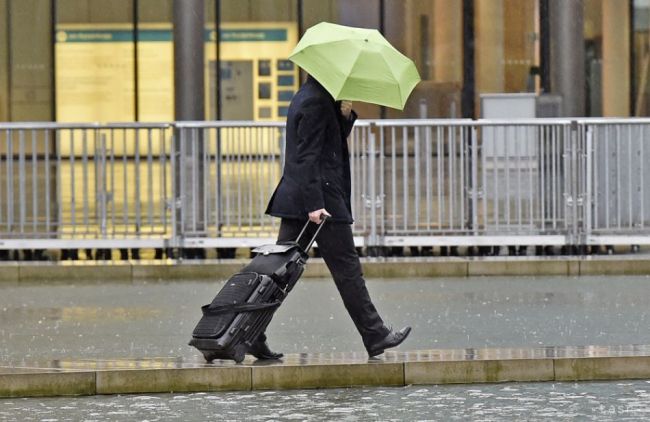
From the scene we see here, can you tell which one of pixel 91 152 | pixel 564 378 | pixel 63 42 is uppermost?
pixel 63 42

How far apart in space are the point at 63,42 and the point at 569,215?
33.3 feet

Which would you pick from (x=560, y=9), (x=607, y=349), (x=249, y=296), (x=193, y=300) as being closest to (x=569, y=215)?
(x=193, y=300)

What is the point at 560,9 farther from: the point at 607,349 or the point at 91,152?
the point at 607,349

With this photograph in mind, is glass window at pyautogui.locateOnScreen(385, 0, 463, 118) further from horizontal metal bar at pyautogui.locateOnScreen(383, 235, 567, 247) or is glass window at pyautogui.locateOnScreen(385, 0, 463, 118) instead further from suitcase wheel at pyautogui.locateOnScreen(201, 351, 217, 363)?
suitcase wheel at pyautogui.locateOnScreen(201, 351, 217, 363)

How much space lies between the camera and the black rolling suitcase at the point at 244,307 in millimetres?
8227

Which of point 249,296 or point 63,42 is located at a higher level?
point 63,42

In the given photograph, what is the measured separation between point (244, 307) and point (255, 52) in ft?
51.3

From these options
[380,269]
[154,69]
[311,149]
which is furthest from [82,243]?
[154,69]

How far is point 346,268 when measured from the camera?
28.9ft

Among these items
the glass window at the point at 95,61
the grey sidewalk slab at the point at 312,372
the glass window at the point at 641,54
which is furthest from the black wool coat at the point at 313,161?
the glass window at the point at 641,54

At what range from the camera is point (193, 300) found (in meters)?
12.9

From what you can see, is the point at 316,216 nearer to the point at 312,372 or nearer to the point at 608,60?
the point at 312,372

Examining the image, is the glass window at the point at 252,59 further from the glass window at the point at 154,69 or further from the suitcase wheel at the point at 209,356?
the suitcase wheel at the point at 209,356

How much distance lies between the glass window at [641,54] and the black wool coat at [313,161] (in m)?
15.6
